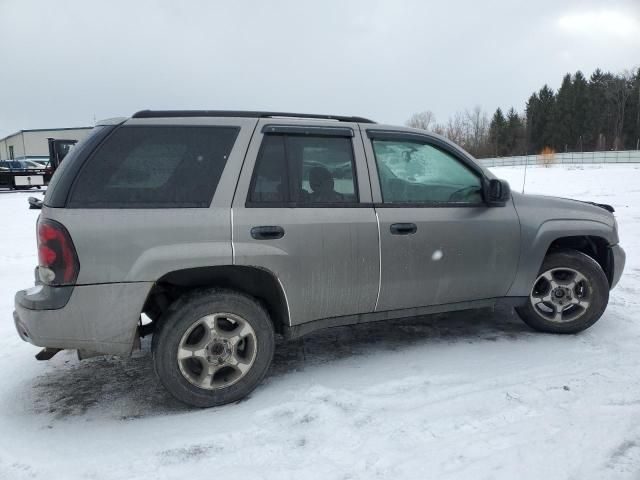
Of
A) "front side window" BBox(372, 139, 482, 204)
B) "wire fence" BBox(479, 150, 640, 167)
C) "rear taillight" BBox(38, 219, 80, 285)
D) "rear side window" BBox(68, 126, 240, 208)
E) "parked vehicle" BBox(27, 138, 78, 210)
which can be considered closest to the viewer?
"rear taillight" BBox(38, 219, 80, 285)

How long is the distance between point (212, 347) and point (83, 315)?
78cm

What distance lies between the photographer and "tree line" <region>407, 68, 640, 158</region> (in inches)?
2992

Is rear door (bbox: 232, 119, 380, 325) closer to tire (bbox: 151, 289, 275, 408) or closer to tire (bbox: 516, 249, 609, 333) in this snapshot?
tire (bbox: 151, 289, 275, 408)

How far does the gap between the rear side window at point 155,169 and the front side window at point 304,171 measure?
0.27 meters

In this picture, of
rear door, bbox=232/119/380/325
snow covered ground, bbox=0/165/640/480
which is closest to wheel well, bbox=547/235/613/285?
snow covered ground, bbox=0/165/640/480

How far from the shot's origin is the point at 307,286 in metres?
3.11

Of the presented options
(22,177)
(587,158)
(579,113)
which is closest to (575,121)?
(579,113)

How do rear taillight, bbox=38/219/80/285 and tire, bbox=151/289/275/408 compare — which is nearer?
rear taillight, bbox=38/219/80/285

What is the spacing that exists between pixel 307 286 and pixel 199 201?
907 mm

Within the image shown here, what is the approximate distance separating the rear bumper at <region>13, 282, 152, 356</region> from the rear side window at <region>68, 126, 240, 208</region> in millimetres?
507

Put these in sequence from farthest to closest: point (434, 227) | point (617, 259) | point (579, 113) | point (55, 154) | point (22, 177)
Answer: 1. point (579, 113)
2. point (22, 177)
3. point (55, 154)
4. point (617, 259)
5. point (434, 227)

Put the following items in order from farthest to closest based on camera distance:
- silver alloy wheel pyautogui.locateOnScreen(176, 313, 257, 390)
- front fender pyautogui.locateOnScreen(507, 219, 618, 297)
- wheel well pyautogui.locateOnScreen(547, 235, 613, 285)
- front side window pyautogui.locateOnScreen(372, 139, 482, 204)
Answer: wheel well pyautogui.locateOnScreen(547, 235, 613, 285) → front fender pyautogui.locateOnScreen(507, 219, 618, 297) → front side window pyautogui.locateOnScreen(372, 139, 482, 204) → silver alloy wheel pyautogui.locateOnScreen(176, 313, 257, 390)

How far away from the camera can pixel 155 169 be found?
9.41ft

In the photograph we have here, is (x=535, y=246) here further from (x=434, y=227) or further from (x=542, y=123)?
(x=542, y=123)
